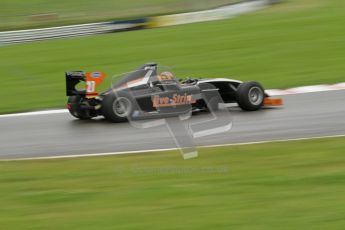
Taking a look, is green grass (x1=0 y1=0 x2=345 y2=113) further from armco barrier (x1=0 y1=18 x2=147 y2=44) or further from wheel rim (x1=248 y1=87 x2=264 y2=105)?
wheel rim (x1=248 y1=87 x2=264 y2=105)

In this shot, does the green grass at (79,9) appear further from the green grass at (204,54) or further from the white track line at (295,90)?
the white track line at (295,90)

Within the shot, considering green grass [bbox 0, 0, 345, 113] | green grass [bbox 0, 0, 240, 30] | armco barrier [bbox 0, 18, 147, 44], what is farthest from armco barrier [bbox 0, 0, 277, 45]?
green grass [bbox 0, 0, 240, 30]

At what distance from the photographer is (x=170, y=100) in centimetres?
1053

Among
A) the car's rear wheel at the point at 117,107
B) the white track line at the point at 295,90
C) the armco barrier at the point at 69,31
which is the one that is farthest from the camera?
the armco barrier at the point at 69,31

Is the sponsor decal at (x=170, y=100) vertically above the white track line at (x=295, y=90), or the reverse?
the sponsor decal at (x=170, y=100)

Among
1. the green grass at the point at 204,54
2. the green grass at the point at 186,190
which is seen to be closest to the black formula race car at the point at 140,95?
the green grass at the point at 186,190

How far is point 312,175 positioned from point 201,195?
130cm

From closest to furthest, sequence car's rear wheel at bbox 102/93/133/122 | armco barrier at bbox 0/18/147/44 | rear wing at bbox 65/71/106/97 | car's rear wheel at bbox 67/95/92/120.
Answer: car's rear wheel at bbox 102/93/133/122 → rear wing at bbox 65/71/106/97 → car's rear wheel at bbox 67/95/92/120 → armco barrier at bbox 0/18/147/44

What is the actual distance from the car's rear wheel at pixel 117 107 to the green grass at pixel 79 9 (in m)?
12.9

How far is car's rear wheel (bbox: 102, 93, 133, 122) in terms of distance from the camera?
10.3 m

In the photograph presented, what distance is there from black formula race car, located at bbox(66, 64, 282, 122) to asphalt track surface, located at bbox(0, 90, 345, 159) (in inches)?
8.9

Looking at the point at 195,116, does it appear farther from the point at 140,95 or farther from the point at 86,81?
the point at 86,81

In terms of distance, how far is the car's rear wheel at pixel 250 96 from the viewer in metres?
11.0

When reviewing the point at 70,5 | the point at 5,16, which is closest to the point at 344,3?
the point at 70,5
